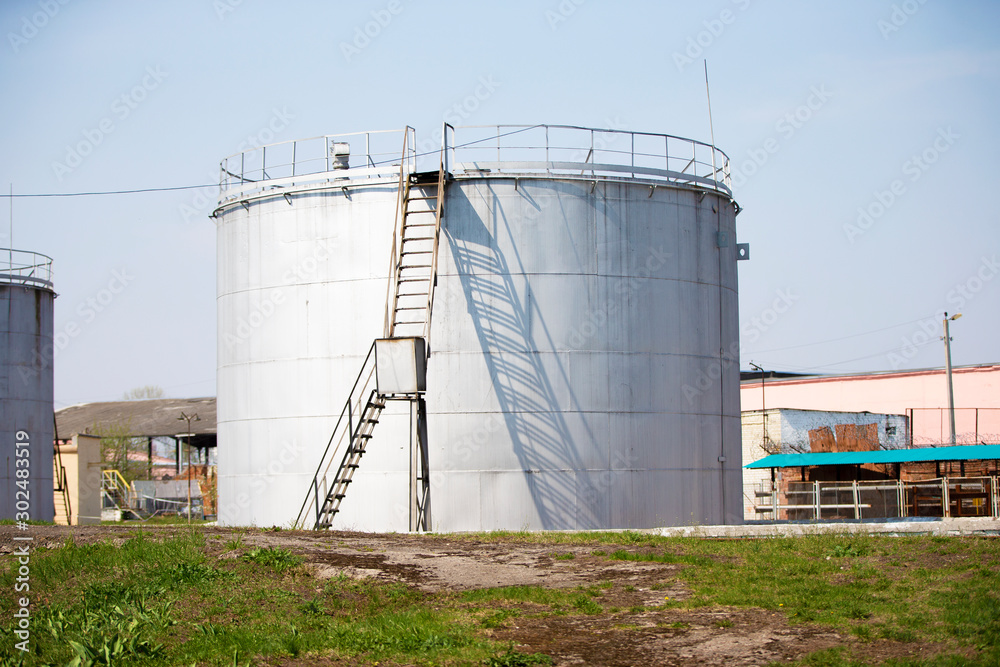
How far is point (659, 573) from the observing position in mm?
14109

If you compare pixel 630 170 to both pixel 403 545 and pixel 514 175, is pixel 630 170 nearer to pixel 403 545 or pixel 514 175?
pixel 514 175

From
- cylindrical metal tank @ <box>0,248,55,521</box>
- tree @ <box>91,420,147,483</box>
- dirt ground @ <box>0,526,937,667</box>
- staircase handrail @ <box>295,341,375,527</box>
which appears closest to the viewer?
dirt ground @ <box>0,526,937,667</box>

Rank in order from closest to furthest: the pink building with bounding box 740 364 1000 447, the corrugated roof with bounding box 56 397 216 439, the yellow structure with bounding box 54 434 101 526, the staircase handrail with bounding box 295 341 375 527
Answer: the staircase handrail with bounding box 295 341 375 527 → the yellow structure with bounding box 54 434 101 526 → the pink building with bounding box 740 364 1000 447 → the corrugated roof with bounding box 56 397 216 439

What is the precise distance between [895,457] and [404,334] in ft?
66.7

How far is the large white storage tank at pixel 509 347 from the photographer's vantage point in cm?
2128

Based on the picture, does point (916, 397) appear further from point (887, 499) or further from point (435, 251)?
point (435, 251)

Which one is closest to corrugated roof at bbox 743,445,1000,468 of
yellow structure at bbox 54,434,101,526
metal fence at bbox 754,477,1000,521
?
metal fence at bbox 754,477,1000,521

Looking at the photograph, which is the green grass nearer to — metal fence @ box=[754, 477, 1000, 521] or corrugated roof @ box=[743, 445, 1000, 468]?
metal fence @ box=[754, 477, 1000, 521]

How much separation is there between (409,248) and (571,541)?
7458 millimetres

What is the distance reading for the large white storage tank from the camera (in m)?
21.3

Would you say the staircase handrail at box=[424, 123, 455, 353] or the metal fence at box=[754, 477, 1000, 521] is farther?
the metal fence at box=[754, 477, 1000, 521]

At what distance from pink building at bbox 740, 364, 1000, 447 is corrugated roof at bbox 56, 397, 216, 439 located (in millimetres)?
35383

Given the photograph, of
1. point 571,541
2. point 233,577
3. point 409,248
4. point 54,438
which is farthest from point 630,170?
point 54,438

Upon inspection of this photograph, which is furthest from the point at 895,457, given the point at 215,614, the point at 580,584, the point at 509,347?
the point at 215,614
